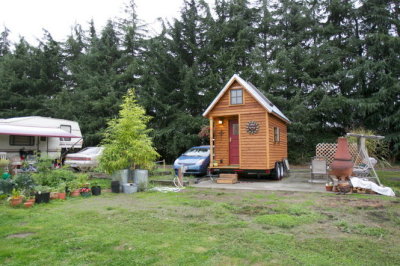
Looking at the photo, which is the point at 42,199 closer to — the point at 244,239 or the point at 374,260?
the point at 244,239

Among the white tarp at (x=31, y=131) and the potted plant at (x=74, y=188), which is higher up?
the white tarp at (x=31, y=131)

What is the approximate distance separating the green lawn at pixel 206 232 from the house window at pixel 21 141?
10.0m

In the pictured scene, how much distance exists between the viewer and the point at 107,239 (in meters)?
3.98

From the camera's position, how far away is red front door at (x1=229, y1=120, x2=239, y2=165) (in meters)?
12.3

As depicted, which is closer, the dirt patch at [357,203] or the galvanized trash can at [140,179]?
the dirt patch at [357,203]

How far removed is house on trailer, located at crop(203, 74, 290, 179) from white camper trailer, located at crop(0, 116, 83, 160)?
31.8ft

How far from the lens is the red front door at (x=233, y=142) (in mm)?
12328

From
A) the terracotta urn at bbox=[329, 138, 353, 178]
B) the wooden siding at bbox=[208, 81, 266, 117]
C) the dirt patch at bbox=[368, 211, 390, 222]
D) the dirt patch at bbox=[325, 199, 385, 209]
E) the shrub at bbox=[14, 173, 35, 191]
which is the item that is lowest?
the dirt patch at bbox=[368, 211, 390, 222]

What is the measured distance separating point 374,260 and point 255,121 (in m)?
8.35

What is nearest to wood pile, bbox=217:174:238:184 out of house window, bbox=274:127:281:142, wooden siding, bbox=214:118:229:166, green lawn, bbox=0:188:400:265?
wooden siding, bbox=214:118:229:166

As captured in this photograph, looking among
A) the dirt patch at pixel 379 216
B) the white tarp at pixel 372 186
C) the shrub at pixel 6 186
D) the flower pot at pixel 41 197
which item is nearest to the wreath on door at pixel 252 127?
the white tarp at pixel 372 186

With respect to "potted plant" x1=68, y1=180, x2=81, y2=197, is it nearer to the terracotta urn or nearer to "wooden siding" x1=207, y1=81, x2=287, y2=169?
"wooden siding" x1=207, y1=81, x2=287, y2=169

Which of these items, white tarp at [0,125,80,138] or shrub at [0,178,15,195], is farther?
white tarp at [0,125,80,138]

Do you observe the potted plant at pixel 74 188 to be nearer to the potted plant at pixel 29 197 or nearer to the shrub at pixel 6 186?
the potted plant at pixel 29 197
